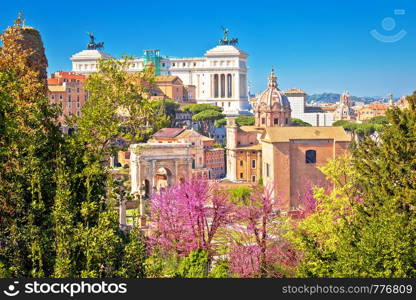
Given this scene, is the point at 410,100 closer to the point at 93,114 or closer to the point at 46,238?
the point at 93,114

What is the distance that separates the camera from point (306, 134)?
38.4 metres

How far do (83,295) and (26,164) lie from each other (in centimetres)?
324

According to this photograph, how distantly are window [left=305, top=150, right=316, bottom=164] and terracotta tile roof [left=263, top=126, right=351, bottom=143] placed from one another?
2.61 feet

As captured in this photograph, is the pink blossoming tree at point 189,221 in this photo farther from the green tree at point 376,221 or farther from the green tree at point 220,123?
the green tree at point 220,123

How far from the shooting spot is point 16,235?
1005 cm

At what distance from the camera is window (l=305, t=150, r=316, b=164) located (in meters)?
37.9

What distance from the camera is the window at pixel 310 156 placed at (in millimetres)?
37938

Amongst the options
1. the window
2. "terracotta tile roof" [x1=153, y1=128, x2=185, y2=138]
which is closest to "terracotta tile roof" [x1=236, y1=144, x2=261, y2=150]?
"terracotta tile roof" [x1=153, y1=128, x2=185, y2=138]

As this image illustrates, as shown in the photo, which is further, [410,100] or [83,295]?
[410,100]

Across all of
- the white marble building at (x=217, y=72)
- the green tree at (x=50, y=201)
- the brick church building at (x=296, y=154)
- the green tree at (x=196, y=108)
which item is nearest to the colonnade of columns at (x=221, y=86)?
the white marble building at (x=217, y=72)

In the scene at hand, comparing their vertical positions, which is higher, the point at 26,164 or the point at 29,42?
the point at 29,42

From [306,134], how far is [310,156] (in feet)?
4.28

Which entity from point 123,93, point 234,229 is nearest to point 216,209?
point 234,229

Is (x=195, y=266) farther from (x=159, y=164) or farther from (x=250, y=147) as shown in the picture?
(x=250, y=147)
